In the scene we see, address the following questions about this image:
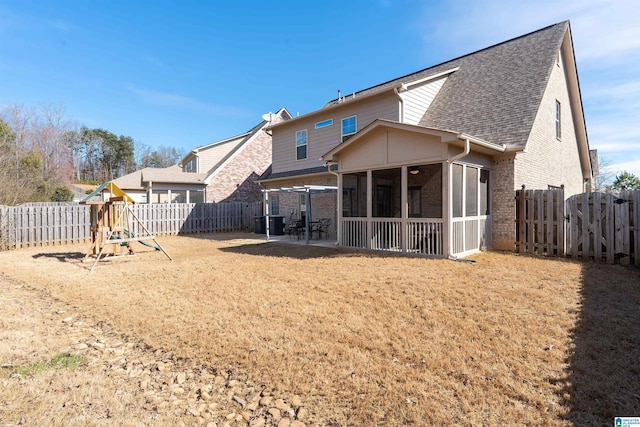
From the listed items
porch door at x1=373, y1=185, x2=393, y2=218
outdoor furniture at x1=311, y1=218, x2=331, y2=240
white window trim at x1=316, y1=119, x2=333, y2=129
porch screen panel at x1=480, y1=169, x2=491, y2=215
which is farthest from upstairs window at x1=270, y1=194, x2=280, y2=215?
porch screen panel at x1=480, y1=169, x2=491, y2=215

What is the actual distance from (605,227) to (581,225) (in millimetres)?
485

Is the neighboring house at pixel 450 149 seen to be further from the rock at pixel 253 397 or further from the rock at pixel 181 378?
the rock at pixel 181 378

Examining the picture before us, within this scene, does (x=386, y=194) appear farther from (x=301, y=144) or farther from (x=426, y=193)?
(x=301, y=144)

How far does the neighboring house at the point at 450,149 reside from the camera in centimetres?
902

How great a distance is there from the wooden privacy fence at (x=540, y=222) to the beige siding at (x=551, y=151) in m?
0.64

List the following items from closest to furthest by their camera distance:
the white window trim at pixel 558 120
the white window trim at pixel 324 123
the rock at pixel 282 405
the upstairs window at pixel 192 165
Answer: the rock at pixel 282 405 < the white window trim at pixel 558 120 < the white window trim at pixel 324 123 < the upstairs window at pixel 192 165

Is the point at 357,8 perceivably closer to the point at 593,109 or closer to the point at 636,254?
the point at 636,254

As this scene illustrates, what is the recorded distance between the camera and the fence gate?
25.8 ft

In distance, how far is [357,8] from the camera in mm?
13172

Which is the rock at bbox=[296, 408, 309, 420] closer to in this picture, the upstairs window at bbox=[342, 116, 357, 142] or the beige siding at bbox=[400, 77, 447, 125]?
Result: the beige siding at bbox=[400, 77, 447, 125]

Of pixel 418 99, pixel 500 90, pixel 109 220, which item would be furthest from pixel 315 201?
pixel 500 90

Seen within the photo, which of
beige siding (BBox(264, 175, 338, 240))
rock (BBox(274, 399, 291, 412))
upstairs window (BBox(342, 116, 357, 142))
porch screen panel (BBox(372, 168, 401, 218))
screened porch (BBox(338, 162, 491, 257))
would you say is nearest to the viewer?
rock (BBox(274, 399, 291, 412))

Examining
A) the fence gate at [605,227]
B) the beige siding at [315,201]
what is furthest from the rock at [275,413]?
the beige siding at [315,201]

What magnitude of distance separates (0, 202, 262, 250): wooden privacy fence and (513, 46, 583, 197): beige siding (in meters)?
14.1
